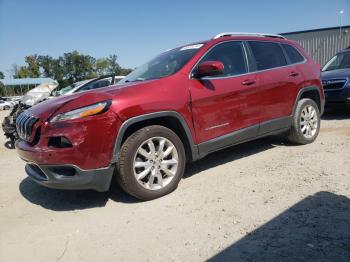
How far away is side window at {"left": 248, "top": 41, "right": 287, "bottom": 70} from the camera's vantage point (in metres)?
4.96

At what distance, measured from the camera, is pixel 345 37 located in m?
20.4

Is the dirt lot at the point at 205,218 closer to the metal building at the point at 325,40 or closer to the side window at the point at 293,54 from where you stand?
the side window at the point at 293,54

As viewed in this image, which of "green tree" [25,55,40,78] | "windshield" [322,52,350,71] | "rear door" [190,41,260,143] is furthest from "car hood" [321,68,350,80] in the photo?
"green tree" [25,55,40,78]

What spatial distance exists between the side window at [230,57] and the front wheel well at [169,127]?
1.00 metres

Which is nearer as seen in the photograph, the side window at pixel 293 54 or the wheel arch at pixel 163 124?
the wheel arch at pixel 163 124

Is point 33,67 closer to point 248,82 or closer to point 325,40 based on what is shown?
point 325,40

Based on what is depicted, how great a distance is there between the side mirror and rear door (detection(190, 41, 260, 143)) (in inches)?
3.9

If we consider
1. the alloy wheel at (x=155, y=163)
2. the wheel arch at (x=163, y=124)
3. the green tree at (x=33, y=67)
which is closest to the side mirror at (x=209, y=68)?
the wheel arch at (x=163, y=124)

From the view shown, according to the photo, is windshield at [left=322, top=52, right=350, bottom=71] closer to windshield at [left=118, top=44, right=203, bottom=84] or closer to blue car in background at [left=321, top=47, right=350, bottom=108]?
blue car in background at [left=321, top=47, right=350, bottom=108]

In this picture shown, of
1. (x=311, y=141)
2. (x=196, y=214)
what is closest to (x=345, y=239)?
(x=196, y=214)

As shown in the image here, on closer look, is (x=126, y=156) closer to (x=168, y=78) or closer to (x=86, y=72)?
(x=168, y=78)

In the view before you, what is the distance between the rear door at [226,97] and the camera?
13.5 feet

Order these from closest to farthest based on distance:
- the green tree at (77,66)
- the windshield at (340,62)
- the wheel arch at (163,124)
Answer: the wheel arch at (163,124) < the windshield at (340,62) < the green tree at (77,66)

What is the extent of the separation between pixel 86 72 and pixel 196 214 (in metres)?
83.1
